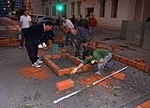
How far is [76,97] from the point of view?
431 cm

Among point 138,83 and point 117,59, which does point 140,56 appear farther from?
point 138,83

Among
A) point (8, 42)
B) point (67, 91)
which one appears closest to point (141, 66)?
point (67, 91)

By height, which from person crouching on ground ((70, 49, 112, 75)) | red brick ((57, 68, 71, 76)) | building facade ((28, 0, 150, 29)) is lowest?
red brick ((57, 68, 71, 76))

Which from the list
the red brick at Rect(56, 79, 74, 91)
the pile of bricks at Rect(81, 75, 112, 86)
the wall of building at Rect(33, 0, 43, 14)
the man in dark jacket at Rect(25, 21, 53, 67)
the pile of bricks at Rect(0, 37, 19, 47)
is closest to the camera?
the red brick at Rect(56, 79, 74, 91)

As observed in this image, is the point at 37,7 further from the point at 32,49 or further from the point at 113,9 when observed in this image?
the point at 32,49

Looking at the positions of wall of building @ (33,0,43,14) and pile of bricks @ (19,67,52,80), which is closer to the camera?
pile of bricks @ (19,67,52,80)

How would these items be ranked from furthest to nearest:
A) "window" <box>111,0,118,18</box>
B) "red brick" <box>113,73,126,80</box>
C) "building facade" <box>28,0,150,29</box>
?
"window" <box>111,0,118,18</box>
"building facade" <box>28,0,150,29</box>
"red brick" <box>113,73,126,80</box>

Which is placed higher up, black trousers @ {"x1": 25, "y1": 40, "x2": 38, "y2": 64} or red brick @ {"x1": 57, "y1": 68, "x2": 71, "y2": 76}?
black trousers @ {"x1": 25, "y1": 40, "x2": 38, "y2": 64}

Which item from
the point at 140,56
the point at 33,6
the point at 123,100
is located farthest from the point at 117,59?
the point at 33,6

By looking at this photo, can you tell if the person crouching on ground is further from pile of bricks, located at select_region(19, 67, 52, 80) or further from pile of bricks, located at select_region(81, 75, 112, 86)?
pile of bricks, located at select_region(19, 67, 52, 80)

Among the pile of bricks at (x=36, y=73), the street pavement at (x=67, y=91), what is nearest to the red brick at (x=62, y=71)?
the street pavement at (x=67, y=91)

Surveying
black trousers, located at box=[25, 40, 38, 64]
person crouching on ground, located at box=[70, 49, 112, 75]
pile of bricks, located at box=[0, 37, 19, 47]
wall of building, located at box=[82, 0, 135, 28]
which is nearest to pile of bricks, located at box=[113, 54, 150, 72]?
person crouching on ground, located at box=[70, 49, 112, 75]

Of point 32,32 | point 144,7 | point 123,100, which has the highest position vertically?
point 144,7

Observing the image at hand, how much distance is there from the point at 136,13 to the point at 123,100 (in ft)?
49.2
